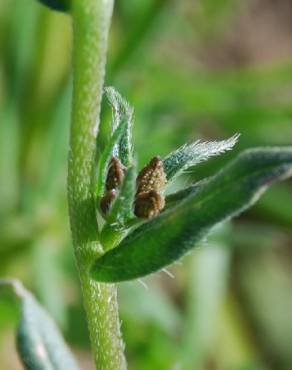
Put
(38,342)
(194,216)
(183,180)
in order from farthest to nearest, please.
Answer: (183,180)
(38,342)
(194,216)

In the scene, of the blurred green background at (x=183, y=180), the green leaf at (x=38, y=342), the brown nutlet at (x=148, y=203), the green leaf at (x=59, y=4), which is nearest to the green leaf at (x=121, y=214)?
the brown nutlet at (x=148, y=203)

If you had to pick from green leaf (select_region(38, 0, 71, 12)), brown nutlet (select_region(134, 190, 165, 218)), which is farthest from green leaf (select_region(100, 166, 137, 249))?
green leaf (select_region(38, 0, 71, 12))

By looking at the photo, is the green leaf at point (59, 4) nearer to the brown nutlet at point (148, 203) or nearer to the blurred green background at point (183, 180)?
the brown nutlet at point (148, 203)

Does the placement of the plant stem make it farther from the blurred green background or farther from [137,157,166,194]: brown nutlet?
the blurred green background

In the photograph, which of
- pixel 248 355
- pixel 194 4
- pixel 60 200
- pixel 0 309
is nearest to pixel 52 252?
pixel 60 200

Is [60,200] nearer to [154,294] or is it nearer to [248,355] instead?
[154,294]

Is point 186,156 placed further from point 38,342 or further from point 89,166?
point 38,342

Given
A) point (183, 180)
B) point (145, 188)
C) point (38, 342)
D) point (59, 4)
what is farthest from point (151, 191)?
point (183, 180)
